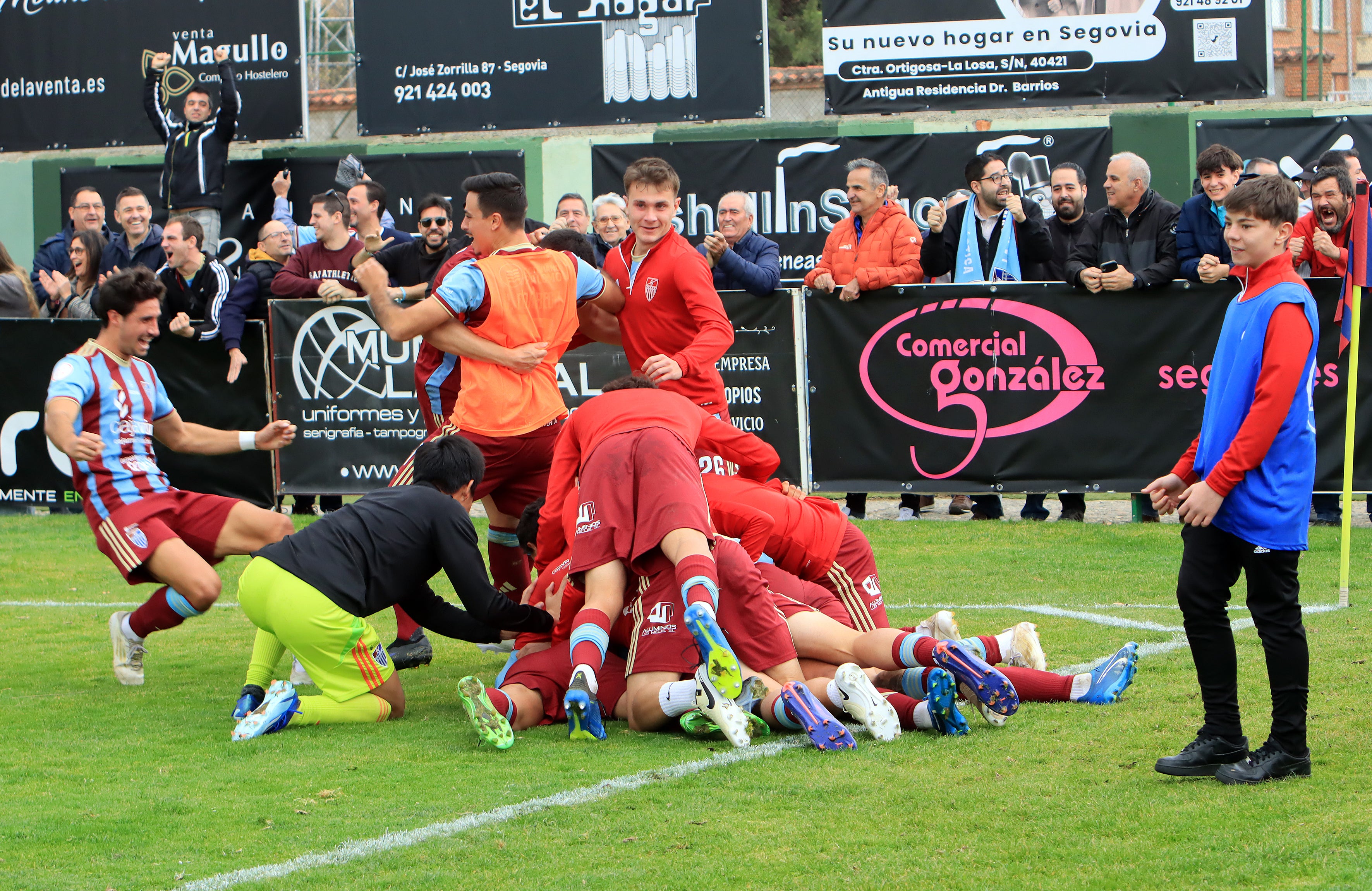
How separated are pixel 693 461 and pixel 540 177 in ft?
36.5

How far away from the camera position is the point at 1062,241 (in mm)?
11234

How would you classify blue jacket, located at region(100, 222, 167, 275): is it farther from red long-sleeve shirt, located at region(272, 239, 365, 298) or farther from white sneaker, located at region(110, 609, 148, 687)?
white sneaker, located at region(110, 609, 148, 687)

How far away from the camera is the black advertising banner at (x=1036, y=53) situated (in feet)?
50.6

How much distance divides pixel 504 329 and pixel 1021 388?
510 centimetres

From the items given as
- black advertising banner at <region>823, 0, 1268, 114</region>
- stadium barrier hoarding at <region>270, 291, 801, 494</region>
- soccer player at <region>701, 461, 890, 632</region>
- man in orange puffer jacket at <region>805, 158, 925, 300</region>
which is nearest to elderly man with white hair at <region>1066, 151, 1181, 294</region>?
man in orange puffer jacket at <region>805, 158, 925, 300</region>

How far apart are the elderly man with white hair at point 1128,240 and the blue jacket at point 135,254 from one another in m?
7.51

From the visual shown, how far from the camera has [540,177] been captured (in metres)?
16.7

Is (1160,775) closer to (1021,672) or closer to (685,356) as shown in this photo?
(1021,672)

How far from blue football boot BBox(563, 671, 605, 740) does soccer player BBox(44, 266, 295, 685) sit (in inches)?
88.9

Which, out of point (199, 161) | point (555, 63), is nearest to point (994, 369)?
point (555, 63)

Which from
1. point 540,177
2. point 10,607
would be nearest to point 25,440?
point 10,607

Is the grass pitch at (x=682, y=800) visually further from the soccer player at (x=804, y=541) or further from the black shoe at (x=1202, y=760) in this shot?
the soccer player at (x=804, y=541)

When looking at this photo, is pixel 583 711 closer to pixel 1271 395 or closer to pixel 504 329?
pixel 504 329

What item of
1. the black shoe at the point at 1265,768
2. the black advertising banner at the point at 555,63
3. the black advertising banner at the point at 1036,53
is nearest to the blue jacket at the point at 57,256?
the black advertising banner at the point at 555,63
